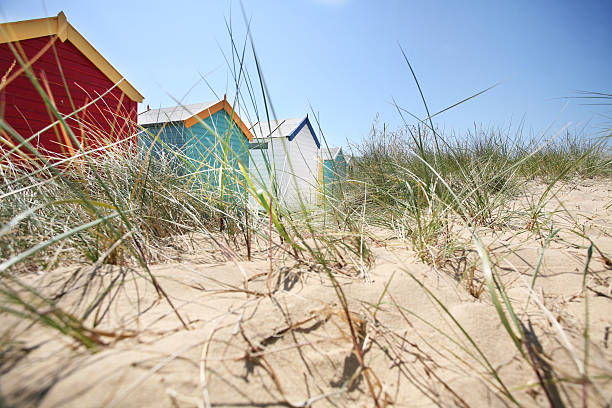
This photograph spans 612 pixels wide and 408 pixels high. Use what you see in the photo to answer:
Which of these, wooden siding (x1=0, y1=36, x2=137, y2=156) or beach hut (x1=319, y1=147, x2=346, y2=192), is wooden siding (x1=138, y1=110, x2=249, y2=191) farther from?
wooden siding (x1=0, y1=36, x2=137, y2=156)

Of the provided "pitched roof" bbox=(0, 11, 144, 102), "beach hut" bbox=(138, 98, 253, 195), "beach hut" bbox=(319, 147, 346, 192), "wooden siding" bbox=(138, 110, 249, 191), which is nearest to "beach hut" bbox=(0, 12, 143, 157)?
"pitched roof" bbox=(0, 11, 144, 102)

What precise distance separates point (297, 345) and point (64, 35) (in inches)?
270

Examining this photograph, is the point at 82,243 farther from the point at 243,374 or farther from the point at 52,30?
the point at 52,30

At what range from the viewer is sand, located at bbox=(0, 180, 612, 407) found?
0.50 m

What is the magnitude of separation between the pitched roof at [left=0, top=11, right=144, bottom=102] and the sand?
455 centimetres

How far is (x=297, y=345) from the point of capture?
2.19 feet

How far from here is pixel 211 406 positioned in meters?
0.50

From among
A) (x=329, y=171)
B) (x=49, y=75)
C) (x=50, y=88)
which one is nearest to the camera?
(x=329, y=171)

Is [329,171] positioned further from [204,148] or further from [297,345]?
[204,148]

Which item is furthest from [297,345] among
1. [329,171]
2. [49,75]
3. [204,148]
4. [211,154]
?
[49,75]

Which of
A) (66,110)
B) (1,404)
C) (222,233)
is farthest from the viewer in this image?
(66,110)

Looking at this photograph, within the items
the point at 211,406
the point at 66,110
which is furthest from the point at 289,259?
the point at 66,110

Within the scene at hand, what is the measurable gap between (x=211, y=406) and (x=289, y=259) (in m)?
0.66

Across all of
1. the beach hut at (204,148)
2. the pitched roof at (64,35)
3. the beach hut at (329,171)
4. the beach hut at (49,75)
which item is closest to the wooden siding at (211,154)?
the beach hut at (204,148)
